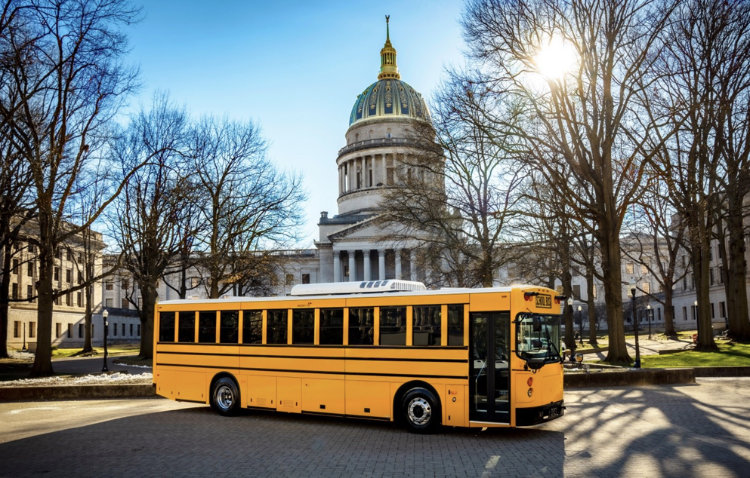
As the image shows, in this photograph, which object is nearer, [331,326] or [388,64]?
[331,326]

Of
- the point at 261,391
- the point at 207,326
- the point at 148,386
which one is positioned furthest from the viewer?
the point at 148,386

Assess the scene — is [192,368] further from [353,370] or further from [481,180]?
[481,180]

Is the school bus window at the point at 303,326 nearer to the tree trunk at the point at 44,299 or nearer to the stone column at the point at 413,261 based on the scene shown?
the tree trunk at the point at 44,299

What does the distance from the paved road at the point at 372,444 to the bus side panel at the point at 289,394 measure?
400 mm

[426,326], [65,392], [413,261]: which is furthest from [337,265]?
[426,326]

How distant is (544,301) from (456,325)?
1.93 meters

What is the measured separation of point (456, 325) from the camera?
45.5 feet

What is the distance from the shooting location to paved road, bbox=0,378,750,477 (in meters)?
10.8

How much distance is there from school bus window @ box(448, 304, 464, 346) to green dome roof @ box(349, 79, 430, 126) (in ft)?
314

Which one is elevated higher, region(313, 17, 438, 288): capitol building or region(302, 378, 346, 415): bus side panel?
region(313, 17, 438, 288): capitol building

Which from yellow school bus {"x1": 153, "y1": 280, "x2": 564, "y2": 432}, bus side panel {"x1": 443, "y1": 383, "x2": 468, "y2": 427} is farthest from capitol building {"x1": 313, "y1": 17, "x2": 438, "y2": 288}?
bus side panel {"x1": 443, "y1": 383, "x2": 468, "y2": 427}

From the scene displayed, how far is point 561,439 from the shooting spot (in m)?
13.4

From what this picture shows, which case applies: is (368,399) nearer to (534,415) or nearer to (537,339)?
(534,415)

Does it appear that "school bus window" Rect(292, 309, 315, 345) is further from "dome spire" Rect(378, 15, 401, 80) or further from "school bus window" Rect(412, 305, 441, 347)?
"dome spire" Rect(378, 15, 401, 80)
